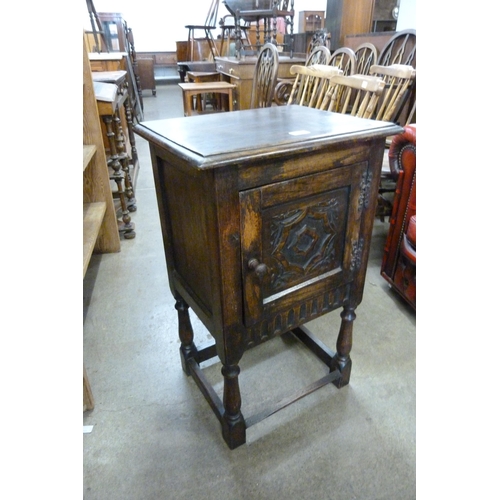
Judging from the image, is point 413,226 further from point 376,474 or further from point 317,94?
point 317,94

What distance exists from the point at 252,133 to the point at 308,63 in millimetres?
2205

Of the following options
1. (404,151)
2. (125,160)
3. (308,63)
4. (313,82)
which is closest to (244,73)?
(308,63)

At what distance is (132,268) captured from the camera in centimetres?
187

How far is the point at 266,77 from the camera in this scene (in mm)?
2076

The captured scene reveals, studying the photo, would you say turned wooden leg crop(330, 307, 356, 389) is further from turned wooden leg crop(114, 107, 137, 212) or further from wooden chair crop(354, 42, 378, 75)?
wooden chair crop(354, 42, 378, 75)

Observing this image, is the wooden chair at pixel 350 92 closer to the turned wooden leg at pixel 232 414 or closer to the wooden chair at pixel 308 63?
the wooden chair at pixel 308 63

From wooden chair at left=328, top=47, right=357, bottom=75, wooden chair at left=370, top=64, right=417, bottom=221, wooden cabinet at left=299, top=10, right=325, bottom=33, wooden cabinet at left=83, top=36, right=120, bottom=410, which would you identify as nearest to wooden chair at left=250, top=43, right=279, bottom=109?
wooden chair at left=328, top=47, right=357, bottom=75

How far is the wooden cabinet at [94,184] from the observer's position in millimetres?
1645

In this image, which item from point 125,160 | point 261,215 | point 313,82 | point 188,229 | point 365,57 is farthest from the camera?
point 365,57

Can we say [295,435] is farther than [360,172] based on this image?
Yes

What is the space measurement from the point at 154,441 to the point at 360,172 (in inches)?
36.8

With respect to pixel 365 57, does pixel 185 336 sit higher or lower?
lower

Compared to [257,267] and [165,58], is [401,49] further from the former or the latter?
[165,58]

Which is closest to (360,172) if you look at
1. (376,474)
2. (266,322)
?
(266,322)
